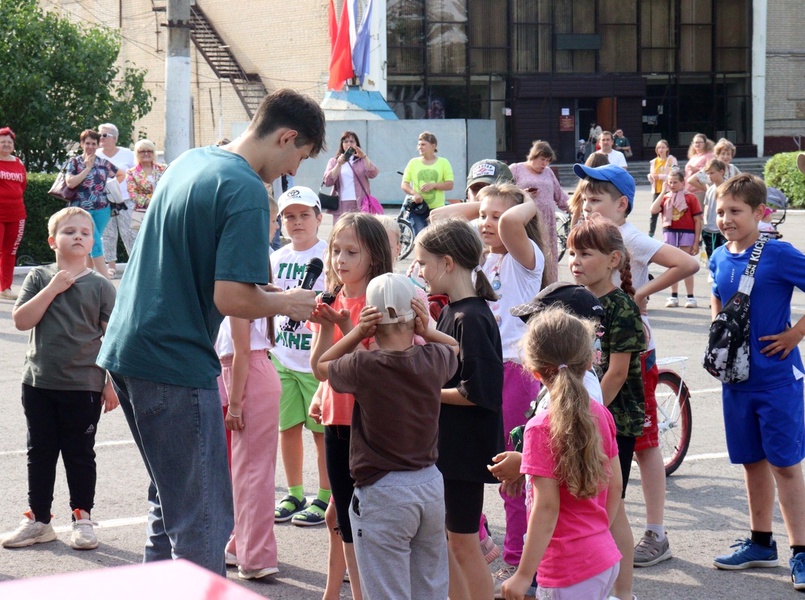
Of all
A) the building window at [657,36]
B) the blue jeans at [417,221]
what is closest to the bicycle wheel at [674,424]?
the blue jeans at [417,221]

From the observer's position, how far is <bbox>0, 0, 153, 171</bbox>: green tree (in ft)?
65.3

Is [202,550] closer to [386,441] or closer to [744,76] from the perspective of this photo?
[386,441]

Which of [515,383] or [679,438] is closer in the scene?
[515,383]

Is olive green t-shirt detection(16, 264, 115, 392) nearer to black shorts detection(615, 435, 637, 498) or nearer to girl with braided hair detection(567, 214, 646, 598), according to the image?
girl with braided hair detection(567, 214, 646, 598)

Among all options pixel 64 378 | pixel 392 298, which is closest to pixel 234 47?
pixel 64 378

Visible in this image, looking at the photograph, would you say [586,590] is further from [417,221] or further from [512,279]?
[417,221]

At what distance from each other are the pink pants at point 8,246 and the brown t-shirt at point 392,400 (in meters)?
10.2

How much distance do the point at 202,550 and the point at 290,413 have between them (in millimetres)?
2044

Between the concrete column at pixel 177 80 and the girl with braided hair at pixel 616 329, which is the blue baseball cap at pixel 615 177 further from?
the concrete column at pixel 177 80

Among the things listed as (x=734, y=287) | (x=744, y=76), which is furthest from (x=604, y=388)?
(x=744, y=76)

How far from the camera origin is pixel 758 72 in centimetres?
4553

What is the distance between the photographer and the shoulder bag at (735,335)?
197 inches

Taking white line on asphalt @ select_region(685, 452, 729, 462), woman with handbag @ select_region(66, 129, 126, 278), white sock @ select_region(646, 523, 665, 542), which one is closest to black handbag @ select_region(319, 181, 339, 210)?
woman with handbag @ select_region(66, 129, 126, 278)

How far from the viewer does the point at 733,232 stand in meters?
5.08
